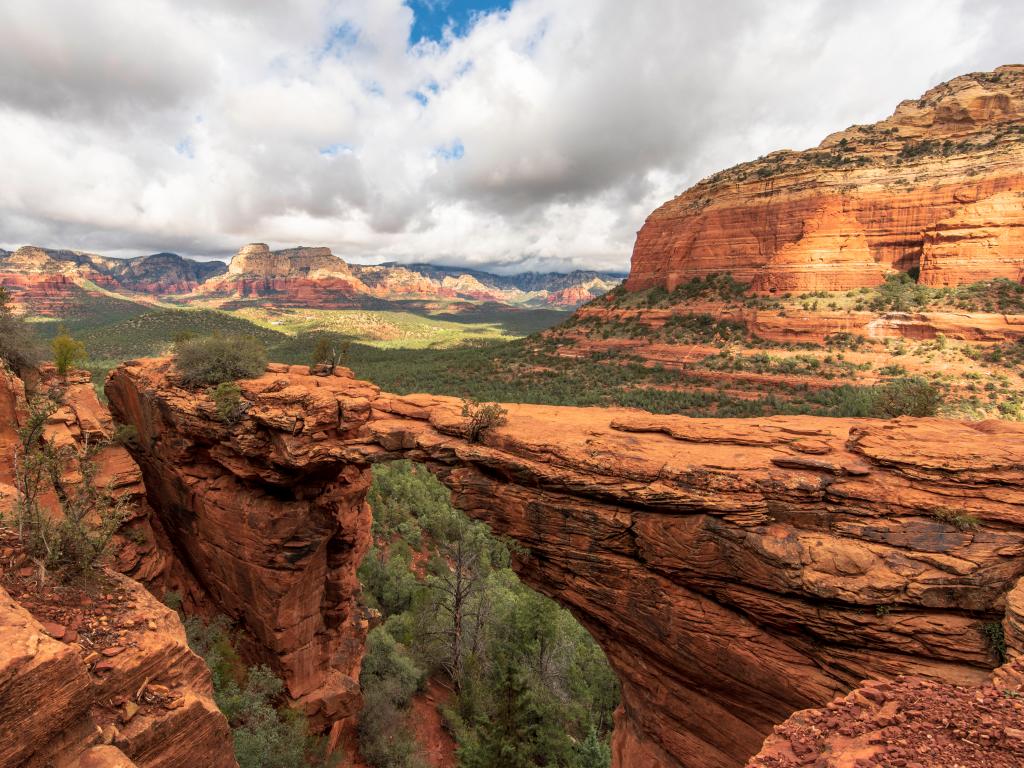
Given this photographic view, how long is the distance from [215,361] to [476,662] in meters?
16.8

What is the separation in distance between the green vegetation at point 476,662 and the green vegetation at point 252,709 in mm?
3579

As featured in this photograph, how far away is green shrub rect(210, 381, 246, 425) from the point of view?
13062 mm

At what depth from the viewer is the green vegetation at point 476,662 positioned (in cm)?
1387

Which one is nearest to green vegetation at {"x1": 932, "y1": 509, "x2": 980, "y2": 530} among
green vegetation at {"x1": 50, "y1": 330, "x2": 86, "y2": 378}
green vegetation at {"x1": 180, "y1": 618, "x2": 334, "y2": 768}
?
green vegetation at {"x1": 180, "y1": 618, "x2": 334, "y2": 768}

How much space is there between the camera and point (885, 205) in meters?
56.4

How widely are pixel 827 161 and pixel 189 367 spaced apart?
82.7 meters

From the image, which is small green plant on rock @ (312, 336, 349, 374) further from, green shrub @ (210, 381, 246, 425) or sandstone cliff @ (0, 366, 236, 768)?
sandstone cliff @ (0, 366, 236, 768)

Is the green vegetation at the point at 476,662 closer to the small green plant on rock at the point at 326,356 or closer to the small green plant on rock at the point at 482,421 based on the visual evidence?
the small green plant on rock at the point at 482,421

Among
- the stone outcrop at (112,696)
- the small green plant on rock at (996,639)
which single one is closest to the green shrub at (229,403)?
the stone outcrop at (112,696)

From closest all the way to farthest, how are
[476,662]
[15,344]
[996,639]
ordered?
[996,639]
[15,344]
[476,662]

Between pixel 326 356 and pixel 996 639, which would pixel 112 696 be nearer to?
pixel 996 639

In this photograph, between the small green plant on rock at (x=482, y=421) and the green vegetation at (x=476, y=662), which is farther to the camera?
the green vegetation at (x=476, y=662)

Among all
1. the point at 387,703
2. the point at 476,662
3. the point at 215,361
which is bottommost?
the point at 476,662

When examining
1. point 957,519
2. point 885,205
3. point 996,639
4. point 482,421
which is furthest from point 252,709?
point 885,205
